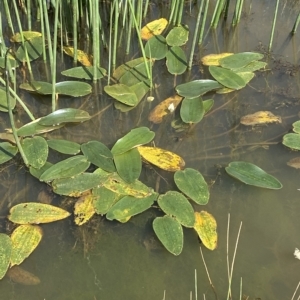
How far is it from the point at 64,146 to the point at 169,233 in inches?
20.3

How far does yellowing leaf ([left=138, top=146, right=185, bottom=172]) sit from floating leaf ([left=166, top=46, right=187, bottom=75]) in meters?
0.48

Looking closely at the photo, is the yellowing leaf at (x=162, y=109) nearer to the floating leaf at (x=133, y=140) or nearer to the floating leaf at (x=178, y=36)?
the floating leaf at (x=133, y=140)

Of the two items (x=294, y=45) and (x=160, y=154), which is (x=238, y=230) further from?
(x=294, y=45)

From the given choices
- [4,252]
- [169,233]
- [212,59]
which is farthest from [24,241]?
[212,59]

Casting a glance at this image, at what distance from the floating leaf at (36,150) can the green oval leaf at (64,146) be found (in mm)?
31

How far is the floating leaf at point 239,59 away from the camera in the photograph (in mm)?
1981

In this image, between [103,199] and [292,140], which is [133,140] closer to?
[103,199]

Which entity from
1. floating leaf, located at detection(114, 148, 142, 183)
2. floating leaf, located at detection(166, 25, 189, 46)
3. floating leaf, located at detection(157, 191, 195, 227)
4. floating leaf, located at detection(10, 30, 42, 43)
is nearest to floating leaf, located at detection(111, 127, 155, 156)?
floating leaf, located at detection(114, 148, 142, 183)

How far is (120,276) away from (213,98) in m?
0.87

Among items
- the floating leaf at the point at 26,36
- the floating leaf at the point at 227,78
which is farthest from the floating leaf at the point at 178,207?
the floating leaf at the point at 26,36

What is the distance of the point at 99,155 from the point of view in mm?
1596

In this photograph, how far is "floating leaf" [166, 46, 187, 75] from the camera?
199 cm

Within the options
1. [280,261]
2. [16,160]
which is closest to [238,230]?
[280,261]

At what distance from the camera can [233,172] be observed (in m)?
1.58
